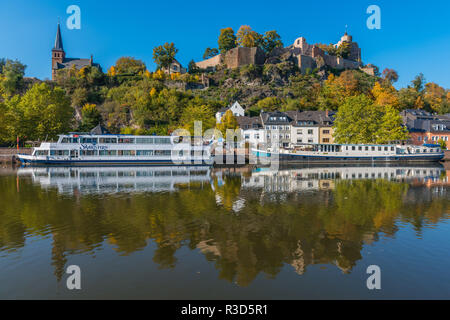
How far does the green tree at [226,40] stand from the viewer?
13538cm

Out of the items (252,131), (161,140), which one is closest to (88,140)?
(161,140)

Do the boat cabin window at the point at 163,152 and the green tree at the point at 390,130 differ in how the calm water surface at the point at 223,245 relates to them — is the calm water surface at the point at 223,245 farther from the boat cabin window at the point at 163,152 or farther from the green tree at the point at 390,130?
the green tree at the point at 390,130

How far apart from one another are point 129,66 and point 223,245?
124466mm

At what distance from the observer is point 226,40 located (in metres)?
135

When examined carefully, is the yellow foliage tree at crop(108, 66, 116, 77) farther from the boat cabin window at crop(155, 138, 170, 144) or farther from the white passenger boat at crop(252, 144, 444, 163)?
the white passenger boat at crop(252, 144, 444, 163)

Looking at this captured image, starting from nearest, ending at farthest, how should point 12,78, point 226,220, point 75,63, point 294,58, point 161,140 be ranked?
point 226,220 < point 161,140 < point 12,78 < point 75,63 < point 294,58

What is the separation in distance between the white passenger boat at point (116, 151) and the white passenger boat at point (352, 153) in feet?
55.5

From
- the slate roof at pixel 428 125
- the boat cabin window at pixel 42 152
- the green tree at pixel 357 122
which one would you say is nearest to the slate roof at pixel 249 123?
the green tree at pixel 357 122

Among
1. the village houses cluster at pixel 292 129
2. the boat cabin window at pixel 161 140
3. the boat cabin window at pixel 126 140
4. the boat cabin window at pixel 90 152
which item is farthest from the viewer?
the village houses cluster at pixel 292 129

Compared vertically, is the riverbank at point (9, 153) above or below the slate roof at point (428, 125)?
below

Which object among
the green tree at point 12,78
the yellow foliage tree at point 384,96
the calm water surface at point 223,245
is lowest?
the calm water surface at point 223,245

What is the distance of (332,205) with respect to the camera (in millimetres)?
21047

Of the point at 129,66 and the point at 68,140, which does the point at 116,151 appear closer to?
the point at 68,140
